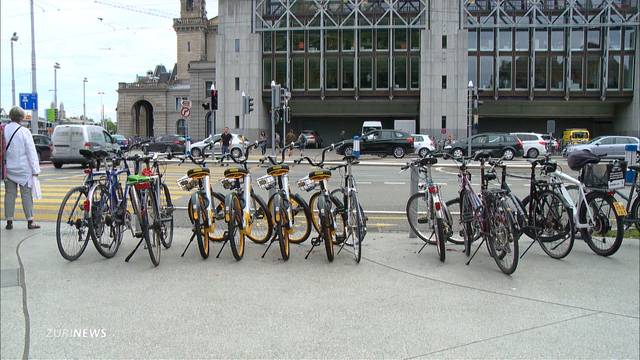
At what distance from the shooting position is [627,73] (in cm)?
4819

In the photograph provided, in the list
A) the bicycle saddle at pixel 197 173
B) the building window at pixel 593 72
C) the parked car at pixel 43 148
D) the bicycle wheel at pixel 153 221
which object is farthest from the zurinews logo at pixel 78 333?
the building window at pixel 593 72

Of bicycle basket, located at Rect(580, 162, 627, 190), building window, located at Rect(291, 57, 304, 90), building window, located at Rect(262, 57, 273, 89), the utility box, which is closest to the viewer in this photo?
bicycle basket, located at Rect(580, 162, 627, 190)

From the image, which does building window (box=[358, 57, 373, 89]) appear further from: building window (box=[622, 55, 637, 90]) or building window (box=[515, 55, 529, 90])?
building window (box=[622, 55, 637, 90])

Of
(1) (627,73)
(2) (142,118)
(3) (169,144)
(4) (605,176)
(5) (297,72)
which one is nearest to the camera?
(4) (605,176)

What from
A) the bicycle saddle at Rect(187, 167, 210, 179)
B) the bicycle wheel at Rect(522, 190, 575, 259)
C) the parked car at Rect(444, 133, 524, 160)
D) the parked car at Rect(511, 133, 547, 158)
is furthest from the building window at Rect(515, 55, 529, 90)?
the bicycle saddle at Rect(187, 167, 210, 179)

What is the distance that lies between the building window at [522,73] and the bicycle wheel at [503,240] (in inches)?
1881

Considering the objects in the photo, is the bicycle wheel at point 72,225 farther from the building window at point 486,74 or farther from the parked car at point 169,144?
the building window at point 486,74

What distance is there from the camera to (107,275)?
539cm

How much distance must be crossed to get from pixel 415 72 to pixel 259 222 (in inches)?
1823

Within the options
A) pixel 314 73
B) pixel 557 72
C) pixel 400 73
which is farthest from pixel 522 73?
pixel 314 73

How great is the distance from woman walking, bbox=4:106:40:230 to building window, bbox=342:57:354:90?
4438 centimetres

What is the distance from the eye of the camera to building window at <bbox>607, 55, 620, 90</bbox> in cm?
4779

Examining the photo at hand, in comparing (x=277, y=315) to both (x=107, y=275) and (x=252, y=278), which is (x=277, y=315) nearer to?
(x=252, y=278)

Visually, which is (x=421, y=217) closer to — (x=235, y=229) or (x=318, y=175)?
(x=318, y=175)
